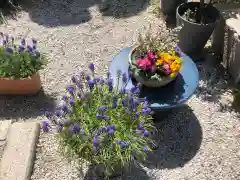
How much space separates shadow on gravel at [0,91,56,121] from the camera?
4.44 m

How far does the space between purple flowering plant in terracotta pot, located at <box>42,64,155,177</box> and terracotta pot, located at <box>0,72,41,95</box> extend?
1.04m

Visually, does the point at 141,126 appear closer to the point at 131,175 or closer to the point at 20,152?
the point at 131,175

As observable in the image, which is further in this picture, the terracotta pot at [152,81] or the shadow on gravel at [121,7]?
the shadow on gravel at [121,7]

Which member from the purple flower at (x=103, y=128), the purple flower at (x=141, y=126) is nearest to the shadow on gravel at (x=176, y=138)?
the purple flower at (x=141, y=126)

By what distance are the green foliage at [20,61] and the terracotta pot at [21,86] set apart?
0.17 feet

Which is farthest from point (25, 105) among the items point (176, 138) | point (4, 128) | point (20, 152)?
point (176, 138)

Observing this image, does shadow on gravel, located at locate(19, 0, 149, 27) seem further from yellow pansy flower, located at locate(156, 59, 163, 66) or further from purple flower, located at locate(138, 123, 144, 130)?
purple flower, located at locate(138, 123, 144, 130)

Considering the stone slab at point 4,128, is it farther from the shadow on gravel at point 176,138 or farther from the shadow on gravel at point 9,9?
the shadow on gravel at point 9,9

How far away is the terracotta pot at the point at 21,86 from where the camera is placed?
14.5ft

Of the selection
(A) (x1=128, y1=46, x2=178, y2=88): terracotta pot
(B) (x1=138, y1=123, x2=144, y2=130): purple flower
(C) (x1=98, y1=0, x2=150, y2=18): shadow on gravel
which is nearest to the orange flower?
(A) (x1=128, y1=46, x2=178, y2=88): terracotta pot

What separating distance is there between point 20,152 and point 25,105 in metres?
0.75

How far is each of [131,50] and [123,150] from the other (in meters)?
1.19

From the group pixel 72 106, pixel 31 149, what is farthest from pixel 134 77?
pixel 31 149

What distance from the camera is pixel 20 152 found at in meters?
3.94
